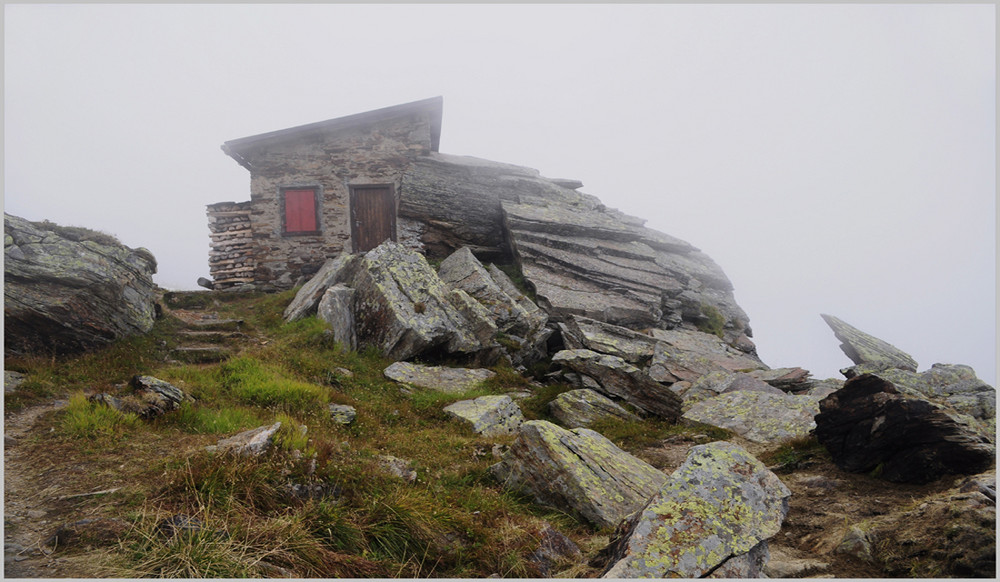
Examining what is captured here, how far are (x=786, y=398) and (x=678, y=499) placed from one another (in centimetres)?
791

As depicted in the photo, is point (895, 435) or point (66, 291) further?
point (66, 291)

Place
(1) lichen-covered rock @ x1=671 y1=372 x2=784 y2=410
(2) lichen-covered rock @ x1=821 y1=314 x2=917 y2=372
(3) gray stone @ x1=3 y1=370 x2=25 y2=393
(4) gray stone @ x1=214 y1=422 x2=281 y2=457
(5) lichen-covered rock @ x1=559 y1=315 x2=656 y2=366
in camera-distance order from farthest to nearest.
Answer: (2) lichen-covered rock @ x1=821 y1=314 x2=917 y2=372
(5) lichen-covered rock @ x1=559 y1=315 x2=656 y2=366
(1) lichen-covered rock @ x1=671 y1=372 x2=784 y2=410
(3) gray stone @ x1=3 y1=370 x2=25 y2=393
(4) gray stone @ x1=214 y1=422 x2=281 y2=457

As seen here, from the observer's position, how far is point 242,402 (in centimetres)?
909

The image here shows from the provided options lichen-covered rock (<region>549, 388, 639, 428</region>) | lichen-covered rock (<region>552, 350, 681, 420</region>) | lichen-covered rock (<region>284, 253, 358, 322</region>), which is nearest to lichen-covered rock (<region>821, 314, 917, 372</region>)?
lichen-covered rock (<region>552, 350, 681, 420</region>)

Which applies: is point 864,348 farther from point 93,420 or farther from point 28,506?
point 28,506

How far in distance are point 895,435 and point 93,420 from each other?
1176 cm

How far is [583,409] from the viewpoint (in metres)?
11.3

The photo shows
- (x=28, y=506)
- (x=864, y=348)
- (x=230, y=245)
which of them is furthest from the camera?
(x=230, y=245)

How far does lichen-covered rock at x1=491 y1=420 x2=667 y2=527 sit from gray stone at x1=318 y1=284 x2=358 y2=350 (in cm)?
754

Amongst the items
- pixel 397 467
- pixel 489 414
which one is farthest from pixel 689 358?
pixel 397 467

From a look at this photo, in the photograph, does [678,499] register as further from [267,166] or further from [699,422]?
[267,166]

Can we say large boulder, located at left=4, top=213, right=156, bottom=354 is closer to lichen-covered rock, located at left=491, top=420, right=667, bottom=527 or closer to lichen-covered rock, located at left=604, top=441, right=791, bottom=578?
lichen-covered rock, located at left=491, top=420, right=667, bottom=527

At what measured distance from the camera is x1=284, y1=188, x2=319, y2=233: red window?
2319 cm

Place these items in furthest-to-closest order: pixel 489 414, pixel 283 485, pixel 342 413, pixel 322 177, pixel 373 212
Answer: pixel 373 212, pixel 322 177, pixel 489 414, pixel 342 413, pixel 283 485
